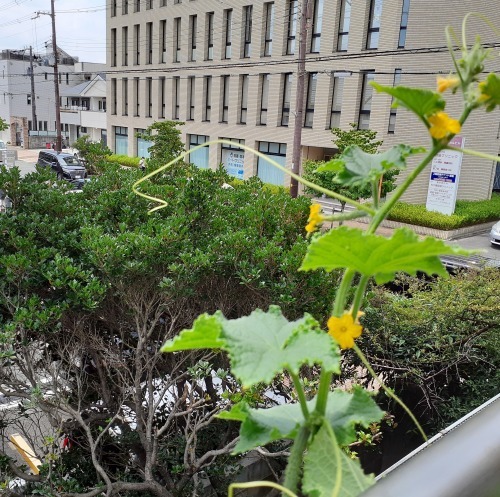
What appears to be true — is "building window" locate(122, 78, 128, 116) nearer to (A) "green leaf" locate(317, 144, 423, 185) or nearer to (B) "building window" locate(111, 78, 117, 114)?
(B) "building window" locate(111, 78, 117, 114)

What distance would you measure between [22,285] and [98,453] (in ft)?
6.26

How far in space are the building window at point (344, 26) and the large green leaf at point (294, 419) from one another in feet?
70.3

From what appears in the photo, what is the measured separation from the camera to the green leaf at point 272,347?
498 mm

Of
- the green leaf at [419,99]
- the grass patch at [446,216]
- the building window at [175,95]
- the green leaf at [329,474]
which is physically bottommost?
the grass patch at [446,216]

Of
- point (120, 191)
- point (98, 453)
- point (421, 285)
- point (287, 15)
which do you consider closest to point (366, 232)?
point (120, 191)

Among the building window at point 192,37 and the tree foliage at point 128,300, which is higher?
the building window at point 192,37

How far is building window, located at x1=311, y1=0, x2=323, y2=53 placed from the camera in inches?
827

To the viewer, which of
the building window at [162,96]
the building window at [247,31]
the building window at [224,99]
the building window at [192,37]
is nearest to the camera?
the building window at [247,31]

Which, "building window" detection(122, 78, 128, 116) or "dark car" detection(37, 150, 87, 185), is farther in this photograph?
"building window" detection(122, 78, 128, 116)

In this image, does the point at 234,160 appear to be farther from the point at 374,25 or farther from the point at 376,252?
the point at 376,252

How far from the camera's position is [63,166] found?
23.5 m

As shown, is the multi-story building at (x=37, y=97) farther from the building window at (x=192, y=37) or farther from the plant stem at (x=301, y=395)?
the plant stem at (x=301, y=395)

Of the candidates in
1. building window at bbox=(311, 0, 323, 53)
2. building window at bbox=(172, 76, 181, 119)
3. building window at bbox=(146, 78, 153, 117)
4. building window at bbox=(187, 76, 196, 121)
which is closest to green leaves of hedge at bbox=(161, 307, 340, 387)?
building window at bbox=(311, 0, 323, 53)

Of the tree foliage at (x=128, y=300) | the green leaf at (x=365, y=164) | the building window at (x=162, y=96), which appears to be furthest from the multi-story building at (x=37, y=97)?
the green leaf at (x=365, y=164)
